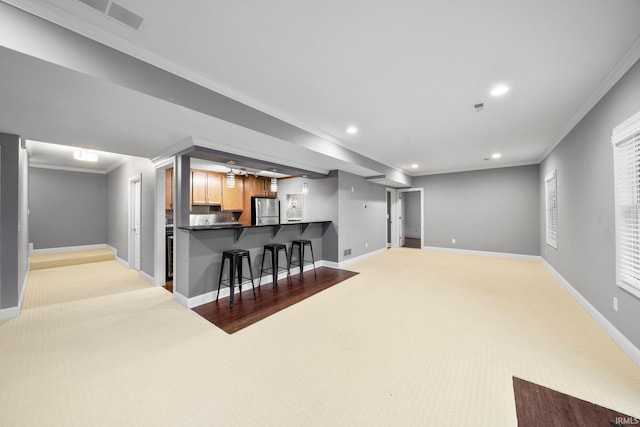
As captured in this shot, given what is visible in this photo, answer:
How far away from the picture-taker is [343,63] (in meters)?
2.05

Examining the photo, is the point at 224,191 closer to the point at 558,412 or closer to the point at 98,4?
the point at 98,4

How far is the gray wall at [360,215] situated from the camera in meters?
5.59

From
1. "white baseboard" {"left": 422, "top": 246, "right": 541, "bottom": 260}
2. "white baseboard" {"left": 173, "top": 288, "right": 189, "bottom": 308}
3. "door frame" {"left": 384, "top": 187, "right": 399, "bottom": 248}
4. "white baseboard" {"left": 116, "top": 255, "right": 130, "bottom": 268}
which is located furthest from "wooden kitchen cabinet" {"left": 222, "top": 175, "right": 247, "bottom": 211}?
"white baseboard" {"left": 422, "top": 246, "right": 541, "bottom": 260}

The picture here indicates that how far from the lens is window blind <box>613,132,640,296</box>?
203 cm

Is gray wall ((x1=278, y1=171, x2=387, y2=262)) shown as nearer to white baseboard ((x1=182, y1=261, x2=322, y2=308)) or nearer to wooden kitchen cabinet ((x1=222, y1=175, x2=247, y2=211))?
wooden kitchen cabinet ((x1=222, y1=175, x2=247, y2=211))

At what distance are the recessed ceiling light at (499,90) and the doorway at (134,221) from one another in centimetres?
606

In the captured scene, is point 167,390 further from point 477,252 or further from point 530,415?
point 477,252

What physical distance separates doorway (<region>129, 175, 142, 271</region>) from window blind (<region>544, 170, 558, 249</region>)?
8.17 meters

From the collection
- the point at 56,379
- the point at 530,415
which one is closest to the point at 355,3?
the point at 530,415

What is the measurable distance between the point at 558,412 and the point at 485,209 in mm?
6366

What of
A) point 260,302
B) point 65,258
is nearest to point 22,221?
point 65,258

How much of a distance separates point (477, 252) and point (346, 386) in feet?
22.2

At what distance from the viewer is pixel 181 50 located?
185 centimetres

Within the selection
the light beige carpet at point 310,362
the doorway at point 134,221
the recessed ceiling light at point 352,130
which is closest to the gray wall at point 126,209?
the doorway at point 134,221
